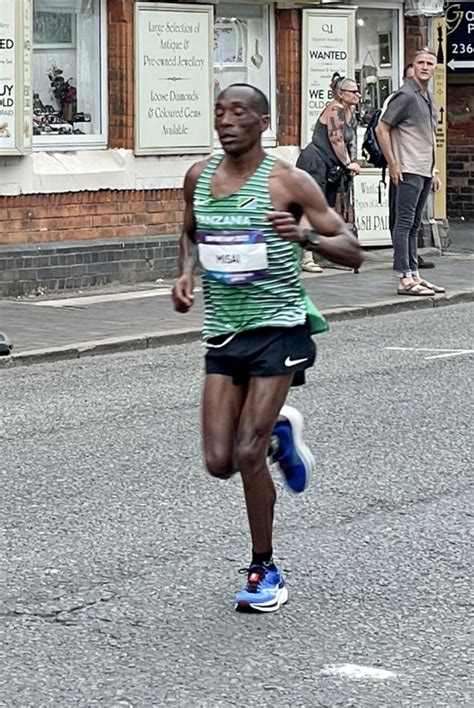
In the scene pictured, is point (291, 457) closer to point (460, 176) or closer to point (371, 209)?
point (371, 209)

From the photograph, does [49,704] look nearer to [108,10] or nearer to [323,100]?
[108,10]

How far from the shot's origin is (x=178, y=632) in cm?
564

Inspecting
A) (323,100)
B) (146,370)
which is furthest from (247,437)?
(323,100)

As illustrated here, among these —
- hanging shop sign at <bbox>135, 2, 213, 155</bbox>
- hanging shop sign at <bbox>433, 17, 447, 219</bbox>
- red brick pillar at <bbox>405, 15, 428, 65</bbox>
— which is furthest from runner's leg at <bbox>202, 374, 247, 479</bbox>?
red brick pillar at <bbox>405, 15, 428, 65</bbox>

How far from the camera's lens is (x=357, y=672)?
5.24m

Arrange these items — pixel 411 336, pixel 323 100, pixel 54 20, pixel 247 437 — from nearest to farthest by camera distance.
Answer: pixel 247 437 → pixel 411 336 → pixel 54 20 → pixel 323 100

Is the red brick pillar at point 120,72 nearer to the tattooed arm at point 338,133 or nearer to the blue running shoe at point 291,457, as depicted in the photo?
the tattooed arm at point 338,133

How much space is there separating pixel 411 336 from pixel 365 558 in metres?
6.95

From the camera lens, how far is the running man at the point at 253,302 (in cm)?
584

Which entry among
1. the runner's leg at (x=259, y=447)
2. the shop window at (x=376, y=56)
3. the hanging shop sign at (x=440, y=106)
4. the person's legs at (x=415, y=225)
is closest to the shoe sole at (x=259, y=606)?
the runner's leg at (x=259, y=447)

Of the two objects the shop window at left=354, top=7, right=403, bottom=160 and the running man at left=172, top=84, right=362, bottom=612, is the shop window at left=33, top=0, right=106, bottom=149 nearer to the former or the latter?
the shop window at left=354, top=7, right=403, bottom=160

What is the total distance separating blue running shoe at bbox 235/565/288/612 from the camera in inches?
231

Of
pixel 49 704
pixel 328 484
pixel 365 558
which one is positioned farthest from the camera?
pixel 328 484

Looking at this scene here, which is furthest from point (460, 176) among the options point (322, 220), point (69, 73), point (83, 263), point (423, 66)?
point (322, 220)
